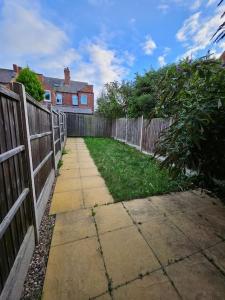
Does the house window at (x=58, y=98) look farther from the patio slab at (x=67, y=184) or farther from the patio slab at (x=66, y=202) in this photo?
the patio slab at (x=66, y=202)

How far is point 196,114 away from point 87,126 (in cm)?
1071

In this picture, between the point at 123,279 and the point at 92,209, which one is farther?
the point at 92,209

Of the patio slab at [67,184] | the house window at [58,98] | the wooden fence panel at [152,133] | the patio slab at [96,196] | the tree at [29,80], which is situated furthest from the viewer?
the house window at [58,98]

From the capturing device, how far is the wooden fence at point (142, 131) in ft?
16.7

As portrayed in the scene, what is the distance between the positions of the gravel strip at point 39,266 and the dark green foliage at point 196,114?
1777mm

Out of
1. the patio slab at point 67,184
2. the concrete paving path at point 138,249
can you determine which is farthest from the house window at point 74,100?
the concrete paving path at point 138,249

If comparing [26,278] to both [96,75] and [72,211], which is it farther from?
[96,75]

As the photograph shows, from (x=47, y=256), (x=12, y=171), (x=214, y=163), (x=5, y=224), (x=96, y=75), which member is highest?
(x=96, y=75)

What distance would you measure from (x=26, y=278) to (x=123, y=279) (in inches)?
33.1

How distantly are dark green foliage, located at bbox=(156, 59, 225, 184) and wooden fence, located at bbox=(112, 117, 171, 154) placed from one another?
5.40ft

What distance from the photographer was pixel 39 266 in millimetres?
1429

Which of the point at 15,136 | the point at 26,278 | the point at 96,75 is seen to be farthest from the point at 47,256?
the point at 96,75

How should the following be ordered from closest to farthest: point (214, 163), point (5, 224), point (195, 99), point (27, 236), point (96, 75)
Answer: point (5, 224) → point (27, 236) → point (195, 99) → point (214, 163) → point (96, 75)

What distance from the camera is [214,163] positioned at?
2.23 metres
